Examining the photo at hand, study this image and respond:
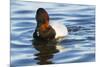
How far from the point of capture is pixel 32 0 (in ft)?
7.30

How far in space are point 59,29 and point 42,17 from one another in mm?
227

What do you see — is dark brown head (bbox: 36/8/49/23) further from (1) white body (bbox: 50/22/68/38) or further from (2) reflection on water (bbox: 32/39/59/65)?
(2) reflection on water (bbox: 32/39/59/65)

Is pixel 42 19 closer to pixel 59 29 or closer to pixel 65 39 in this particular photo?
pixel 59 29

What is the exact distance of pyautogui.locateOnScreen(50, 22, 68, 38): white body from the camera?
2328 millimetres

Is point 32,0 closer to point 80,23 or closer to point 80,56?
point 80,23

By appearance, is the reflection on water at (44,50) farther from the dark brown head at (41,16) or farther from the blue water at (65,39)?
the dark brown head at (41,16)

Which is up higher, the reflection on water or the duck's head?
the duck's head

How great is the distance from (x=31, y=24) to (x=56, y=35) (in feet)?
1.00

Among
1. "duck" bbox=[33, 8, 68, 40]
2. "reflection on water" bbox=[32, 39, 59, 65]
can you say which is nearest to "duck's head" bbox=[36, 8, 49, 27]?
"duck" bbox=[33, 8, 68, 40]

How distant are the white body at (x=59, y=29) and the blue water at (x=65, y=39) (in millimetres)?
35

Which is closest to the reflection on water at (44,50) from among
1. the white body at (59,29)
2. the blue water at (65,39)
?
the blue water at (65,39)

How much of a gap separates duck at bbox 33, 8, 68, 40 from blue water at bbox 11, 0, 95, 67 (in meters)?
0.04

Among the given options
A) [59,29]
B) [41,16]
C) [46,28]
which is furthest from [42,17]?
[59,29]
